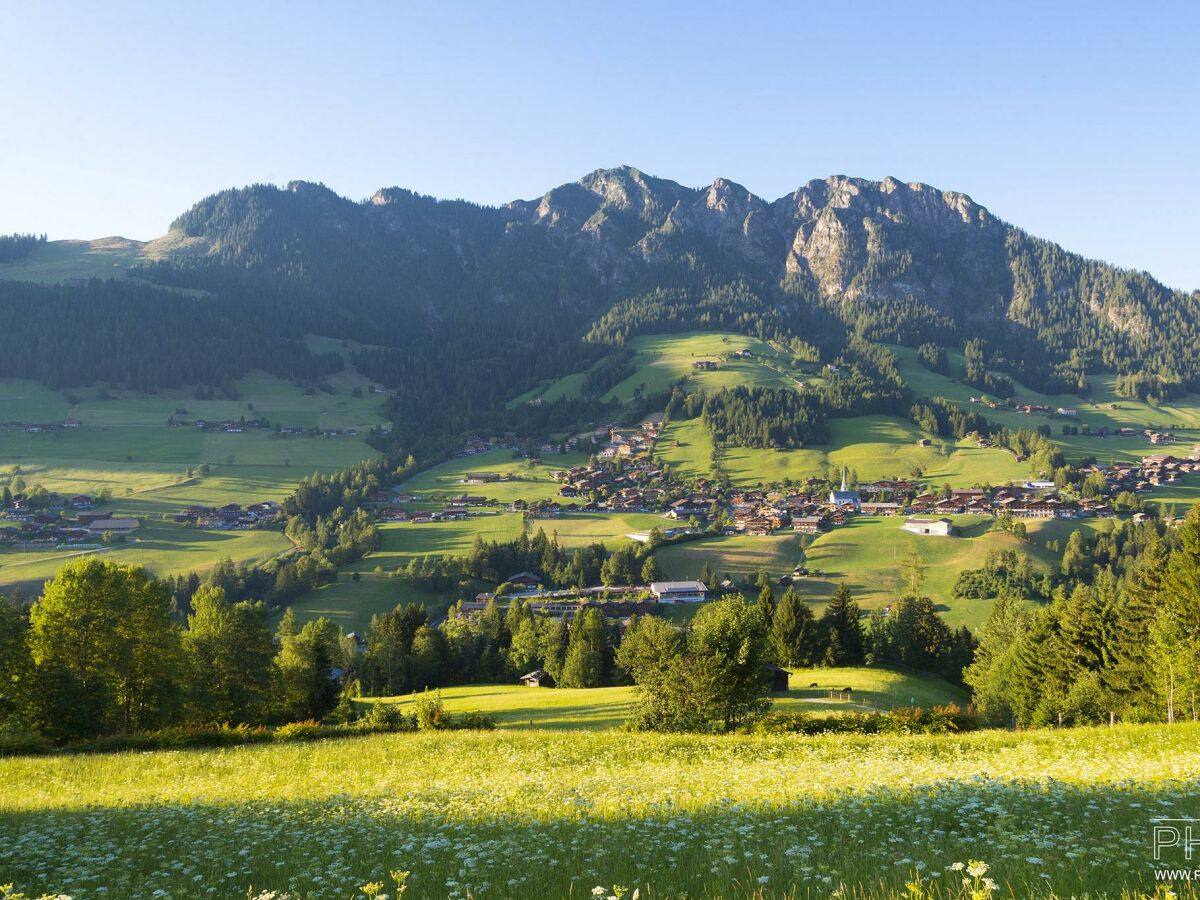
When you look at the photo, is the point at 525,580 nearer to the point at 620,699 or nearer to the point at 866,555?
the point at 866,555

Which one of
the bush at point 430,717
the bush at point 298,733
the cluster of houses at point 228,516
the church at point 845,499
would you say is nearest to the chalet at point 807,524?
the church at point 845,499

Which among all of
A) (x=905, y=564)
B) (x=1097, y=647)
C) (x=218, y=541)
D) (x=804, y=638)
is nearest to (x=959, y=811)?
(x=1097, y=647)

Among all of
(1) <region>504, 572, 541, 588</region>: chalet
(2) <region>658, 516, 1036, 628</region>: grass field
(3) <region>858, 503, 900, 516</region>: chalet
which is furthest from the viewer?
(3) <region>858, 503, 900, 516</region>: chalet

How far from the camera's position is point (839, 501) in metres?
197

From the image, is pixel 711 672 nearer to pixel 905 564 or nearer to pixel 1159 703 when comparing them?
pixel 1159 703

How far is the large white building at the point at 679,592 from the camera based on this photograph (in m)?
131

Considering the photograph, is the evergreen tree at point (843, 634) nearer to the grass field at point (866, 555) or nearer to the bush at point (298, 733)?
the grass field at point (866, 555)

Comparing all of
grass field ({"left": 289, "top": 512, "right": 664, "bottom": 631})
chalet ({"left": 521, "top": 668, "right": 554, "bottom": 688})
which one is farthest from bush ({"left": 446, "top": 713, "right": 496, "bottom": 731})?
grass field ({"left": 289, "top": 512, "right": 664, "bottom": 631})

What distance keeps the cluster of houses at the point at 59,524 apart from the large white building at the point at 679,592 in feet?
379

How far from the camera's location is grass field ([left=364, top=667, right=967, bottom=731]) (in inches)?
1945

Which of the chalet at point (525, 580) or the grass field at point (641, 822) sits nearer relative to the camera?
the grass field at point (641, 822)

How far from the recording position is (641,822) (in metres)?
12.0

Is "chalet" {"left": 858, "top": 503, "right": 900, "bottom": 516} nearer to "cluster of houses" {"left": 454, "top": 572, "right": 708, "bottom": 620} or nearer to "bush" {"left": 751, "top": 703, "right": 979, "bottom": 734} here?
"cluster of houses" {"left": 454, "top": 572, "right": 708, "bottom": 620}

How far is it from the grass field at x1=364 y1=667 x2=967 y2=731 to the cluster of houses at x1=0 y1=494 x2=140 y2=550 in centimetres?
11343
